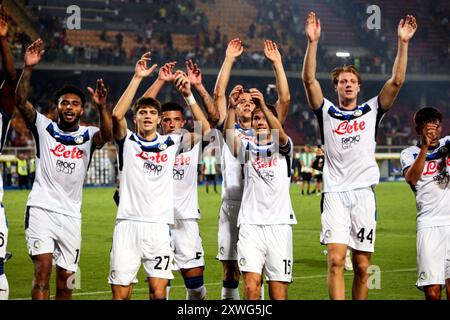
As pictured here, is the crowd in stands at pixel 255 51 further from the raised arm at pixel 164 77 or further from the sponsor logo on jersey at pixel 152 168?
the sponsor logo on jersey at pixel 152 168

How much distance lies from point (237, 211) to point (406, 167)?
6.13ft

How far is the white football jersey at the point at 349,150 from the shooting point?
9.20 meters

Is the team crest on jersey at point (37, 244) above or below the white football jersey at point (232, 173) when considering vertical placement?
below

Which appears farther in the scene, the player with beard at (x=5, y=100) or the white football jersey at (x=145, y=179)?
the white football jersey at (x=145, y=179)

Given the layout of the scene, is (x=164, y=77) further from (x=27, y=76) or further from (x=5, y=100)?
(x=5, y=100)

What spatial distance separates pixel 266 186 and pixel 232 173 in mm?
801

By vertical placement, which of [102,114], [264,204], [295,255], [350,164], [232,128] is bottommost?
[295,255]

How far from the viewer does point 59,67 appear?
4453 cm

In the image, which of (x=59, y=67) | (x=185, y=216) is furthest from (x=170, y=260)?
(x=59, y=67)

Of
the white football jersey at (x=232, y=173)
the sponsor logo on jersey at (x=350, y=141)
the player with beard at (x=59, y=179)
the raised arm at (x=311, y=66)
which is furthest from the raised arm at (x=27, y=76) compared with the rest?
the sponsor logo on jersey at (x=350, y=141)

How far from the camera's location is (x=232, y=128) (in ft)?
30.7

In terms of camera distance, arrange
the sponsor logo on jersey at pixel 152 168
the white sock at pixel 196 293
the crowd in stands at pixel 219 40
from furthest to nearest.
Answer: the crowd in stands at pixel 219 40, the white sock at pixel 196 293, the sponsor logo on jersey at pixel 152 168

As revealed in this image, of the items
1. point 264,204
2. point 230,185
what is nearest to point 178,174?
point 230,185

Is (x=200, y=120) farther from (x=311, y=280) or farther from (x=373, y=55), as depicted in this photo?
(x=373, y=55)
